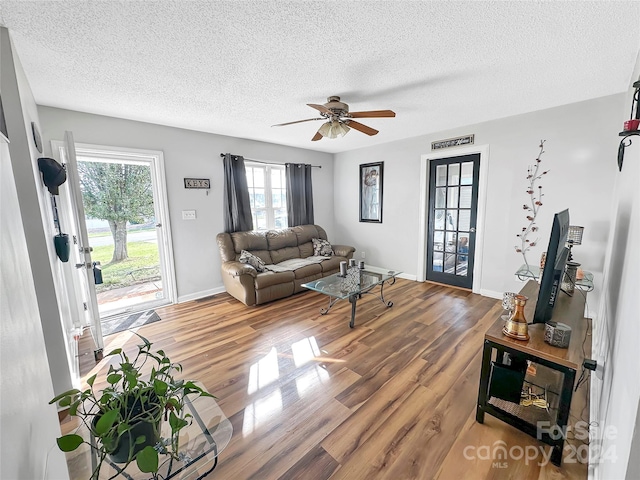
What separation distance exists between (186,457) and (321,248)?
153 inches

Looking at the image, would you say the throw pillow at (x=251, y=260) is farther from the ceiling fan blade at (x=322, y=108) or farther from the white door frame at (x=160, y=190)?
the ceiling fan blade at (x=322, y=108)

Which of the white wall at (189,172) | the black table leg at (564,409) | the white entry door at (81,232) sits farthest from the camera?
the white wall at (189,172)

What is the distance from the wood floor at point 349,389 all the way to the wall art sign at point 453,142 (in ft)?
7.39

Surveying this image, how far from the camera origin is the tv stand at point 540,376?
1326 mm

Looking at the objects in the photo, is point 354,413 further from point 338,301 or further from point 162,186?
point 162,186

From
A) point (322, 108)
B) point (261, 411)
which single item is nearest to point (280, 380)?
point (261, 411)

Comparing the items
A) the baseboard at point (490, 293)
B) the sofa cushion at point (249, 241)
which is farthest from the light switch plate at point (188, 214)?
the baseboard at point (490, 293)

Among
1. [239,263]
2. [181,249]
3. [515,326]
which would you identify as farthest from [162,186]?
[515,326]

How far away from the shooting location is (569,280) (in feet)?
7.00

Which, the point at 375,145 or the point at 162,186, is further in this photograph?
the point at 375,145

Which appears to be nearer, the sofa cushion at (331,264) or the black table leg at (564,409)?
the black table leg at (564,409)

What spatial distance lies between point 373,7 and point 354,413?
8.05 feet

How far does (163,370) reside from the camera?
36.3 inches

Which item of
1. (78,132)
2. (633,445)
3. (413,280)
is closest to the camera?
(633,445)
